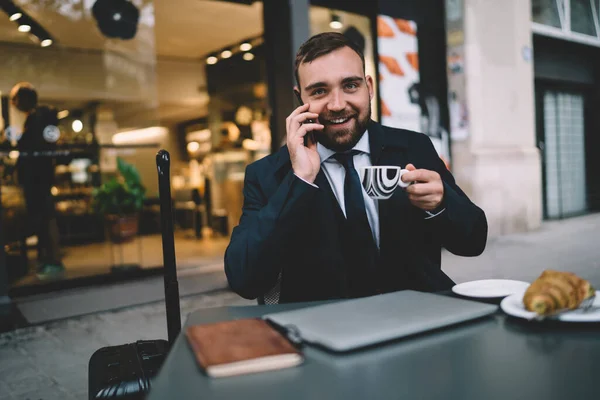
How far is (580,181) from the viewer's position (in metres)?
9.17

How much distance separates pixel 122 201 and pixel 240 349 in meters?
5.05

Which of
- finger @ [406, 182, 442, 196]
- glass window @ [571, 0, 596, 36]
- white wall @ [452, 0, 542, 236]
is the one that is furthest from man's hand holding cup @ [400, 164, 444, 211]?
glass window @ [571, 0, 596, 36]

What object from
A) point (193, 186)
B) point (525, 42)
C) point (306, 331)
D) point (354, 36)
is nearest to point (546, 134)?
point (525, 42)

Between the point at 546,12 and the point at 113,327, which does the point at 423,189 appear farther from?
the point at 546,12

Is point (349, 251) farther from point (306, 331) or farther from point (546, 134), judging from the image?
point (546, 134)

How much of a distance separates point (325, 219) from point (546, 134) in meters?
8.14

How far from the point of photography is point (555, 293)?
96cm

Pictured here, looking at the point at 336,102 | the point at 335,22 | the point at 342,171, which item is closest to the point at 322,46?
the point at 336,102

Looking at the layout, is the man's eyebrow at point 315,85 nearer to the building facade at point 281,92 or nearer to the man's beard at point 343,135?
the man's beard at point 343,135

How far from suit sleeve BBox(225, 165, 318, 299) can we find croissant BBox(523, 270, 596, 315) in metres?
0.63

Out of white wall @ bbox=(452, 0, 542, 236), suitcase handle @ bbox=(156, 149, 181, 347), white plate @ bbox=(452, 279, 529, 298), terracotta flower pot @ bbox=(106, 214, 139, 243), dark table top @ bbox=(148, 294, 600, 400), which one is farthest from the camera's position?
white wall @ bbox=(452, 0, 542, 236)

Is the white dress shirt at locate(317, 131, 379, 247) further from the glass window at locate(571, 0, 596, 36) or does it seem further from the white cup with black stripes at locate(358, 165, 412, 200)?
the glass window at locate(571, 0, 596, 36)

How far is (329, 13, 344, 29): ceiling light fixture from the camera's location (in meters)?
5.64

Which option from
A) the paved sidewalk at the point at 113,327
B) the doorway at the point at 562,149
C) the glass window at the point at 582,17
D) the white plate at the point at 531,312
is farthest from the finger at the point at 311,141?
the glass window at the point at 582,17
